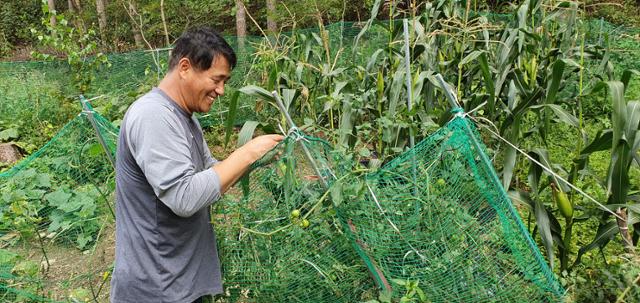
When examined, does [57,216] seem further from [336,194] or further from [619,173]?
[619,173]

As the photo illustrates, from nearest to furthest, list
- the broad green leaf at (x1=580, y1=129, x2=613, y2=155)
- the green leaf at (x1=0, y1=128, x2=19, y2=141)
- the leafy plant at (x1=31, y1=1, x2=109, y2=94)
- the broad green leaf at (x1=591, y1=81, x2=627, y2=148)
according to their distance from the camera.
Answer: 1. the broad green leaf at (x1=591, y1=81, x2=627, y2=148)
2. the broad green leaf at (x1=580, y1=129, x2=613, y2=155)
3. the green leaf at (x1=0, y1=128, x2=19, y2=141)
4. the leafy plant at (x1=31, y1=1, x2=109, y2=94)

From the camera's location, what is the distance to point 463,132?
184cm

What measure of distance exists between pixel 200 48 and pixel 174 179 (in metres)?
0.48

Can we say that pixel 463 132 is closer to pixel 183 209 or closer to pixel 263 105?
pixel 183 209

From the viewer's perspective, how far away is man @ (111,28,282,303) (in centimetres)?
166

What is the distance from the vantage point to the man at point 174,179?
5.45ft

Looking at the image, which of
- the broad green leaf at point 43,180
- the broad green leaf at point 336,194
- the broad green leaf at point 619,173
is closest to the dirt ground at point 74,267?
the broad green leaf at point 43,180

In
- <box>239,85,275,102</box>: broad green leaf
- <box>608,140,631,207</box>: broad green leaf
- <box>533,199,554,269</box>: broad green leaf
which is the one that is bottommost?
<box>533,199,554,269</box>: broad green leaf

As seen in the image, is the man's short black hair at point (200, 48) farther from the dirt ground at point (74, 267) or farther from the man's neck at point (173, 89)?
the dirt ground at point (74, 267)

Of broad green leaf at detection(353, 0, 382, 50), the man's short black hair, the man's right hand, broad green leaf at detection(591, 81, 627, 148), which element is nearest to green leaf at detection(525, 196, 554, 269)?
broad green leaf at detection(591, 81, 627, 148)

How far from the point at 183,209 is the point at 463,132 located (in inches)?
40.7

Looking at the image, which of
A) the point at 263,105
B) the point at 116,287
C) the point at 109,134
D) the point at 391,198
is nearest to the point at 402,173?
Result: the point at 391,198

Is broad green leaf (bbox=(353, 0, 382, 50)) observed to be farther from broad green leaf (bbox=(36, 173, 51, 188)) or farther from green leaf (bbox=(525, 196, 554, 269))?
broad green leaf (bbox=(36, 173, 51, 188))

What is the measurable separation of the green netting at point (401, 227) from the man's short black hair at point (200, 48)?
0.41 meters
